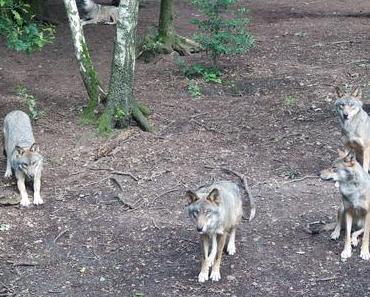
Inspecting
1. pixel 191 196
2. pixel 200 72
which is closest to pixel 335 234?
pixel 191 196

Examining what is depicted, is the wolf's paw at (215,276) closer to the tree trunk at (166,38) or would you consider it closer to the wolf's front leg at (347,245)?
the wolf's front leg at (347,245)

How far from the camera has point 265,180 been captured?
1093 centimetres

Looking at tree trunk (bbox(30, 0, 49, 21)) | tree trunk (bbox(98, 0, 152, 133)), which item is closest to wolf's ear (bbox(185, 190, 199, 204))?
tree trunk (bbox(98, 0, 152, 133))

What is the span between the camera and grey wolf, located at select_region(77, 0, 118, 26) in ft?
74.5

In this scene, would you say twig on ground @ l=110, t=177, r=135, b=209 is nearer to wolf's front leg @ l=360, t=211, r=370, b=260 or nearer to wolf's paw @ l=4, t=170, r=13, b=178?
wolf's paw @ l=4, t=170, r=13, b=178

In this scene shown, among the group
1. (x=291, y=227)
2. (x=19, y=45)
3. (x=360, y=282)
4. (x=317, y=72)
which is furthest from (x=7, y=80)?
(x=360, y=282)

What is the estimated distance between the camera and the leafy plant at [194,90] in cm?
1530

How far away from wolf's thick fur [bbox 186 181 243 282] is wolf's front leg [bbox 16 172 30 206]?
351 cm

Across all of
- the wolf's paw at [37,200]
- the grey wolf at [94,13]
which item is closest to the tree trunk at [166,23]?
the grey wolf at [94,13]

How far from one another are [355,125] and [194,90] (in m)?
5.47

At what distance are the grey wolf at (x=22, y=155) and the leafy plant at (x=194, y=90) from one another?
15.1 ft

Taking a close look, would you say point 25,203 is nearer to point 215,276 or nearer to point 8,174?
point 8,174

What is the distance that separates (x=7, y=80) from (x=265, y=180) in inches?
351

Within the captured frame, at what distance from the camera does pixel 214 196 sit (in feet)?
25.0
